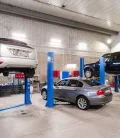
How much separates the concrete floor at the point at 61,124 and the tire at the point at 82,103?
0.35 metres

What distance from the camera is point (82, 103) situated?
604cm

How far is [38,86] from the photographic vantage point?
452 inches

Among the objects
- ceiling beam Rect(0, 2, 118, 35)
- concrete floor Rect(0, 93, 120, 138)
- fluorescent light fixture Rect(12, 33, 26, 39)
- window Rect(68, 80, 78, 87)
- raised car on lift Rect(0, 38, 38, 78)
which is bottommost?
concrete floor Rect(0, 93, 120, 138)

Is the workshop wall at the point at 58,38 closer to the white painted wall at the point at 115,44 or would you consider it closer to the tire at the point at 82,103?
the white painted wall at the point at 115,44

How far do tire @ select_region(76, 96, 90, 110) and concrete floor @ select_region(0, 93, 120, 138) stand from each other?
1.14ft

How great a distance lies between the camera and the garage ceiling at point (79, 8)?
9.42 metres

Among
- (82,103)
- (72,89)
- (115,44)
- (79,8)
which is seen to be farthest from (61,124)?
(115,44)

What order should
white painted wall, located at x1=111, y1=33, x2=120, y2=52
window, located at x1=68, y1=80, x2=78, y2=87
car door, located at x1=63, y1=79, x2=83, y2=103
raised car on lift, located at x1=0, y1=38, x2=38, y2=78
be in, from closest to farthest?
raised car on lift, located at x1=0, y1=38, x2=38, y2=78, car door, located at x1=63, y1=79, x2=83, y2=103, window, located at x1=68, y1=80, x2=78, y2=87, white painted wall, located at x1=111, y1=33, x2=120, y2=52

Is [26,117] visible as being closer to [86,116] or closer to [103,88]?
[86,116]

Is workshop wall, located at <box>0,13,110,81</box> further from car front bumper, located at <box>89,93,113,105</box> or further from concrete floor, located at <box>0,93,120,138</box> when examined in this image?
concrete floor, located at <box>0,93,120,138</box>

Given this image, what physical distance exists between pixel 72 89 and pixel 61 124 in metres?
2.30

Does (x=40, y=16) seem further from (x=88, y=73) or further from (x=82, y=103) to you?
(x=82, y=103)

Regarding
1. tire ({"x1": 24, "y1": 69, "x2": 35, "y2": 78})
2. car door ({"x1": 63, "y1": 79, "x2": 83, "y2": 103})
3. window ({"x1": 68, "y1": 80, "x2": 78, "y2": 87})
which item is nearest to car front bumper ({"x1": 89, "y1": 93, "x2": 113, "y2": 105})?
car door ({"x1": 63, "y1": 79, "x2": 83, "y2": 103})

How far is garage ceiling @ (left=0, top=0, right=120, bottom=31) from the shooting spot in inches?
371
